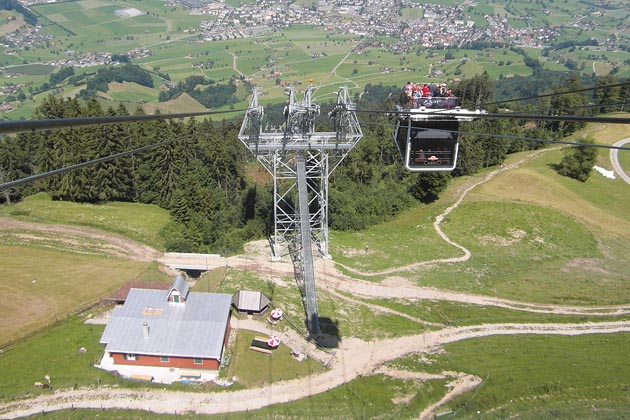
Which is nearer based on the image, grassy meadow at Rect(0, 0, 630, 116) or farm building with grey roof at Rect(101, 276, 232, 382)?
farm building with grey roof at Rect(101, 276, 232, 382)

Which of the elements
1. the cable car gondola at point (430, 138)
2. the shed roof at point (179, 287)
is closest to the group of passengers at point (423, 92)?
the cable car gondola at point (430, 138)

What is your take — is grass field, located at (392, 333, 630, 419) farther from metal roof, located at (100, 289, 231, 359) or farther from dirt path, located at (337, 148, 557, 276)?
metal roof, located at (100, 289, 231, 359)

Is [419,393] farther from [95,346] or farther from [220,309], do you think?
[95,346]

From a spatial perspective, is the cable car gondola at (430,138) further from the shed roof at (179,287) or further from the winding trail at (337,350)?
the shed roof at (179,287)

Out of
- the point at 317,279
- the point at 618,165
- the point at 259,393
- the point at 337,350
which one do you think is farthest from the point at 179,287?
the point at 618,165

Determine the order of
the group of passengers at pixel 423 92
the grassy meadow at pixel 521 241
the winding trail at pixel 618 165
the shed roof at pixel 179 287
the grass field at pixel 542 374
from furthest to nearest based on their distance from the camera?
1. the winding trail at pixel 618 165
2. the grassy meadow at pixel 521 241
3. the shed roof at pixel 179 287
4. the grass field at pixel 542 374
5. the group of passengers at pixel 423 92

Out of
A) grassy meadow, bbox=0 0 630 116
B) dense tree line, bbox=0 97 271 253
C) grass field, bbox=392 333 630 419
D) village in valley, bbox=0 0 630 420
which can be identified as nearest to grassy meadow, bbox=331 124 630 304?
village in valley, bbox=0 0 630 420
